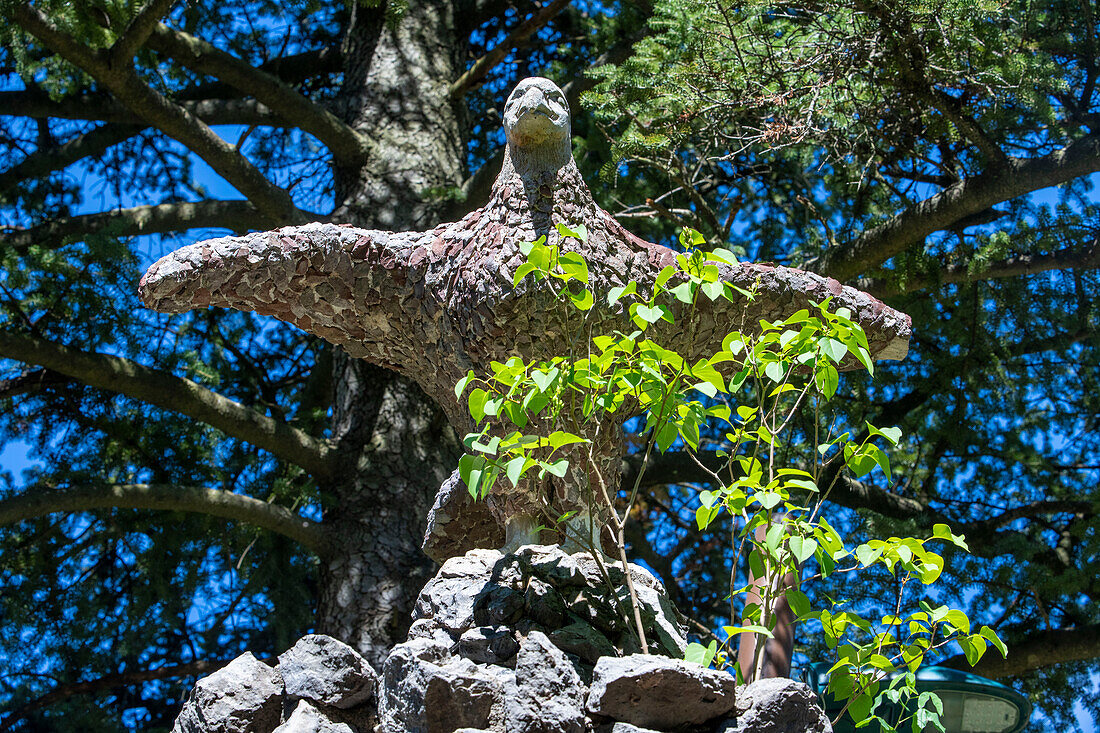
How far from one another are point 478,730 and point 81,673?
6.24 meters

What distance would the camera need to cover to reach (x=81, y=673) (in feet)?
25.8

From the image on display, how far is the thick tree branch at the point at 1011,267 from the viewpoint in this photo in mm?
6277

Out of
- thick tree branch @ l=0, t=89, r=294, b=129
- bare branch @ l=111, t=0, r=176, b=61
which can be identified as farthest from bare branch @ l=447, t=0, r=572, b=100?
bare branch @ l=111, t=0, r=176, b=61

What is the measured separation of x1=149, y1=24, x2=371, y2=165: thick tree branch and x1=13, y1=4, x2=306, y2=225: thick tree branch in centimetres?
53

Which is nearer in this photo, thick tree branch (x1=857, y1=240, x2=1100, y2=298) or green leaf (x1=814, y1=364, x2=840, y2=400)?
green leaf (x1=814, y1=364, x2=840, y2=400)

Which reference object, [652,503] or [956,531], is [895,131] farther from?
[652,503]

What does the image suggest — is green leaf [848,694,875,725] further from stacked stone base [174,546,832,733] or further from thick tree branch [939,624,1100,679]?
thick tree branch [939,624,1100,679]

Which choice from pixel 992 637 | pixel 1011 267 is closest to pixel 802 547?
pixel 992 637

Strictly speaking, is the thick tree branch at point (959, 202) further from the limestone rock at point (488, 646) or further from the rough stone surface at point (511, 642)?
the limestone rock at point (488, 646)

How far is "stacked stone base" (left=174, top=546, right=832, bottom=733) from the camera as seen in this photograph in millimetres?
2604

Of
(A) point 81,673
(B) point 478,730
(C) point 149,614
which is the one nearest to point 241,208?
(C) point 149,614

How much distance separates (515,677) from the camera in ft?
8.88

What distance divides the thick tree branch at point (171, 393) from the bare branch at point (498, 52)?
251 cm

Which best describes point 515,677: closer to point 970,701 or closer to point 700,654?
point 700,654
